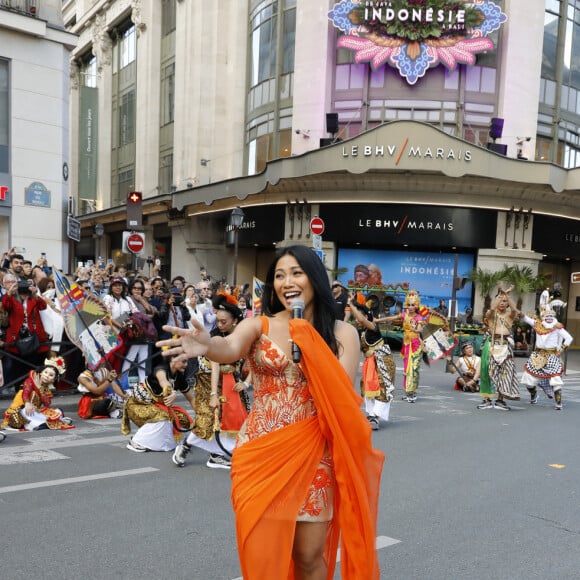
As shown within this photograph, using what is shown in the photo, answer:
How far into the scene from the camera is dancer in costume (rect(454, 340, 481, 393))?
12.5 metres

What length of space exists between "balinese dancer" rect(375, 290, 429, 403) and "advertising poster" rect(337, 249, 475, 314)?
45.5ft

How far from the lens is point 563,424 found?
30.1 feet

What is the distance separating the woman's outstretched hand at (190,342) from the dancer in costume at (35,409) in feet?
18.6

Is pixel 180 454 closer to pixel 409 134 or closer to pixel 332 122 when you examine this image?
pixel 409 134

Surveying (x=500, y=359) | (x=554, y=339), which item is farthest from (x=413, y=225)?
(x=500, y=359)

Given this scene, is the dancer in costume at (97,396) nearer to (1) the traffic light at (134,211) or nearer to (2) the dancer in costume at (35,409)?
(2) the dancer in costume at (35,409)

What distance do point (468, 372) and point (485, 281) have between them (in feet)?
38.9

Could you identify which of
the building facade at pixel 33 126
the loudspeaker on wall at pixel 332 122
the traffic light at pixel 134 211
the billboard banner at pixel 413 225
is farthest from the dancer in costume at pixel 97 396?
the loudspeaker on wall at pixel 332 122

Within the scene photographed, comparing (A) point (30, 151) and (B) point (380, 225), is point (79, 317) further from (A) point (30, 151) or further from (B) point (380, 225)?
(B) point (380, 225)

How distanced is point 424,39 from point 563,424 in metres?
19.5

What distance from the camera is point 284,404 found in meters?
2.67

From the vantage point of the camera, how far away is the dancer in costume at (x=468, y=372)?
41.0ft

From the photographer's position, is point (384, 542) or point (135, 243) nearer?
point (384, 542)

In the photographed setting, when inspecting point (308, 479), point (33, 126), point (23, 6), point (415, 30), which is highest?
point (415, 30)
